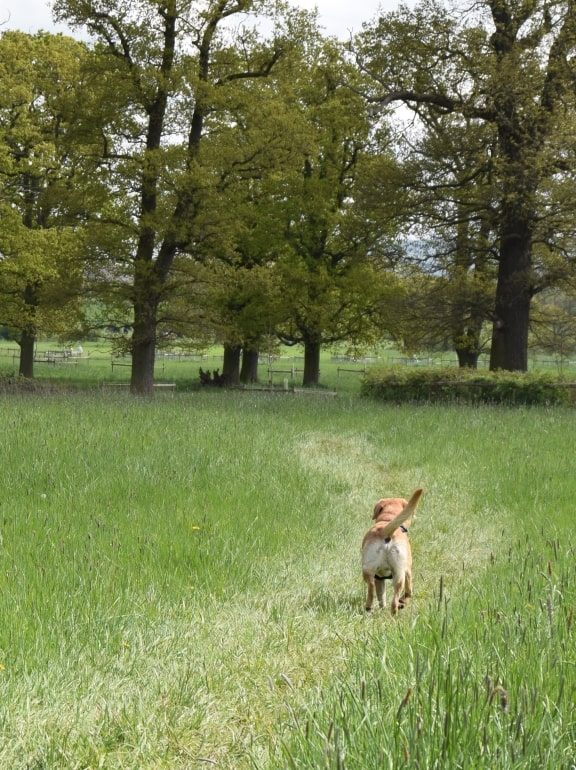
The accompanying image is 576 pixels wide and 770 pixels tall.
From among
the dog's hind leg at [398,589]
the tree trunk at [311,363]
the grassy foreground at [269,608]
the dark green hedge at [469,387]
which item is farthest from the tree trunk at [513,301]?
the dog's hind leg at [398,589]

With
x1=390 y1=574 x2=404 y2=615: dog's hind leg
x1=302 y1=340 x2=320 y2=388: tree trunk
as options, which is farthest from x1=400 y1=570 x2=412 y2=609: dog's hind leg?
x1=302 y1=340 x2=320 y2=388: tree trunk

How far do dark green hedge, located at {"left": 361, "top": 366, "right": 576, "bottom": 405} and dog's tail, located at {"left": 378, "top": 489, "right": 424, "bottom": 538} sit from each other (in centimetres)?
1469

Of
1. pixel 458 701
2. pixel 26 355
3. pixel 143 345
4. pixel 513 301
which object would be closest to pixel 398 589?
pixel 458 701

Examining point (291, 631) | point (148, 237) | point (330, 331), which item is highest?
point (148, 237)

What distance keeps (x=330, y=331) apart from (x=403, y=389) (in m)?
11.9

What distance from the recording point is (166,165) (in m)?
21.8

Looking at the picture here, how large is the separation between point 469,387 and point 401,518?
1591cm

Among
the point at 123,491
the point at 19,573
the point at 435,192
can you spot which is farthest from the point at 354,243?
the point at 19,573

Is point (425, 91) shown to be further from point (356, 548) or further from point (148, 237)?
point (356, 548)

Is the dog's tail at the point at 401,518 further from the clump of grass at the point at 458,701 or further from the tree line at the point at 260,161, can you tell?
the tree line at the point at 260,161

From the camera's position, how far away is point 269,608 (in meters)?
5.04

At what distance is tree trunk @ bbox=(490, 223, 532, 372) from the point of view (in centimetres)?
2238

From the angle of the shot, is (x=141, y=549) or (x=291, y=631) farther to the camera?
(x=141, y=549)

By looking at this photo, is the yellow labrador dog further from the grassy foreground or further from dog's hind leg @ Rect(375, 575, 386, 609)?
the grassy foreground
